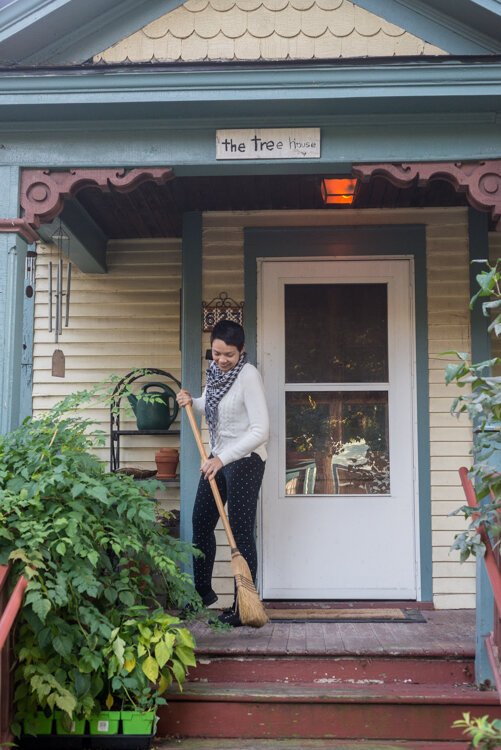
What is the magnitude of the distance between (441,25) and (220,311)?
2.15 m

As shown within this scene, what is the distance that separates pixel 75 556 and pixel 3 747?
0.79 metres

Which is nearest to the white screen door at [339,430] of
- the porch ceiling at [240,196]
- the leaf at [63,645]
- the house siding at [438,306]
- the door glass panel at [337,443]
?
the door glass panel at [337,443]

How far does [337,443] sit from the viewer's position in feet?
17.4

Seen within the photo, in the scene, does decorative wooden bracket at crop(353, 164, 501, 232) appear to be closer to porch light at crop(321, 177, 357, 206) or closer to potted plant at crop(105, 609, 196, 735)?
porch light at crop(321, 177, 357, 206)

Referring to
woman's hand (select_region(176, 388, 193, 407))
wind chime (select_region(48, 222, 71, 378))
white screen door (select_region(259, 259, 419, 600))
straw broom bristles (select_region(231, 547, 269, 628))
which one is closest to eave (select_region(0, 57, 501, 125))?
wind chime (select_region(48, 222, 71, 378))

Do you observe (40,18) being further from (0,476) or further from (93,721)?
(93,721)

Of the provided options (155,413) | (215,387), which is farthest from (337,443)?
(155,413)

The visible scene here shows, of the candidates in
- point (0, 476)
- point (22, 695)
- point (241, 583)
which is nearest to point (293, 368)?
point (241, 583)

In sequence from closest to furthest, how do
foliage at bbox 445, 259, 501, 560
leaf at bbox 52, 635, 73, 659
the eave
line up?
foliage at bbox 445, 259, 501, 560 → leaf at bbox 52, 635, 73, 659 → the eave

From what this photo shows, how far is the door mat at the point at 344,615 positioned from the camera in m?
4.75

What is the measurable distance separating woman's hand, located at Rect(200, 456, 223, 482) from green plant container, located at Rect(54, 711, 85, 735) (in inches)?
55.3

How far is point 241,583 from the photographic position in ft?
14.2

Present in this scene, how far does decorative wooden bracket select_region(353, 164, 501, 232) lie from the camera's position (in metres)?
4.23

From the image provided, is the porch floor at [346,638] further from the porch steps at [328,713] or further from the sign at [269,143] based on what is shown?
the sign at [269,143]
